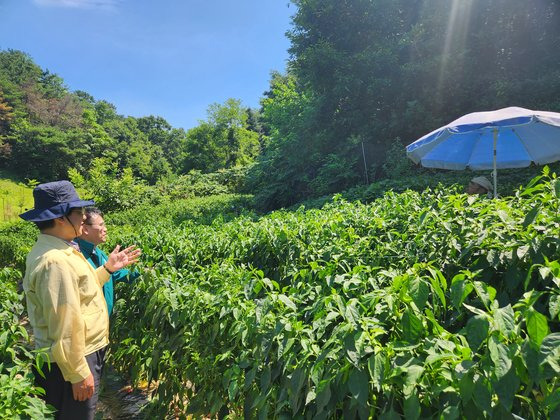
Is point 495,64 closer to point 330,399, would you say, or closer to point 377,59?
point 377,59

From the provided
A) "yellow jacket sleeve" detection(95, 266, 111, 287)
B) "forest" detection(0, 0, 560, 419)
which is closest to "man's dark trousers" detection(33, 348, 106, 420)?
"forest" detection(0, 0, 560, 419)

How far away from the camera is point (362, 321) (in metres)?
A: 1.18

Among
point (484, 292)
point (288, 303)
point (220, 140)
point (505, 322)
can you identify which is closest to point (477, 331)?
point (505, 322)

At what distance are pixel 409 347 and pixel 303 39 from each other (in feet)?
45.9

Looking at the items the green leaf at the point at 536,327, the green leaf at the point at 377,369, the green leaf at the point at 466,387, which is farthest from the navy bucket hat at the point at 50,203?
the green leaf at the point at 536,327

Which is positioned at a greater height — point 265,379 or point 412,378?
point 412,378

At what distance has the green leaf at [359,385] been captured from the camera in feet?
3.28

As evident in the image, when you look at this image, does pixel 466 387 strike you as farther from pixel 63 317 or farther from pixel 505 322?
pixel 63 317

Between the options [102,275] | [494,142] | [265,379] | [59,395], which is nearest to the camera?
[265,379]

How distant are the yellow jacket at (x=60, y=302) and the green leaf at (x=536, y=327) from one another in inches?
76.4

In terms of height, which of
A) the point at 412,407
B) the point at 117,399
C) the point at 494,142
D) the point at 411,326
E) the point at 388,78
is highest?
the point at 388,78

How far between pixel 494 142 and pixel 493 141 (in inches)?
27.4

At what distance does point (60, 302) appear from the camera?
1834 mm

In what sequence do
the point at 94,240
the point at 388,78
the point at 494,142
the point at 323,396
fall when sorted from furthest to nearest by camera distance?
the point at 388,78 < the point at 494,142 < the point at 94,240 < the point at 323,396
